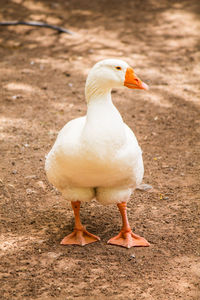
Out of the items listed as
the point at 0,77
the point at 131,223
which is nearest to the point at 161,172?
the point at 131,223

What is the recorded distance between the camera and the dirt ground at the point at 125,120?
137 inches

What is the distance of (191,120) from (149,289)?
3.42 meters

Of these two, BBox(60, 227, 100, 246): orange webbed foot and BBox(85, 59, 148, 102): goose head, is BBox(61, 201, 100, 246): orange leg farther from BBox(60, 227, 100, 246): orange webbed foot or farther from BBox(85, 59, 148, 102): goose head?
BBox(85, 59, 148, 102): goose head

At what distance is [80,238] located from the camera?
391 centimetres

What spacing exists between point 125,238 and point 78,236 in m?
0.43

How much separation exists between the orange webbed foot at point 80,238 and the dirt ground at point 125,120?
2.3 inches

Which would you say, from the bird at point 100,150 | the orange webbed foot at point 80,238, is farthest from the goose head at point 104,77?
the orange webbed foot at point 80,238

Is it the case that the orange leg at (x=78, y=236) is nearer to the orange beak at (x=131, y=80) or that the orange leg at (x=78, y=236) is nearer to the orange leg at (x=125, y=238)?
the orange leg at (x=125, y=238)

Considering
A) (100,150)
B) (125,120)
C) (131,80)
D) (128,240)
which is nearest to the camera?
(100,150)

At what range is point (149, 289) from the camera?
332 centimetres

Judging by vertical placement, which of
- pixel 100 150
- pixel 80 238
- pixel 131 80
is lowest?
pixel 80 238

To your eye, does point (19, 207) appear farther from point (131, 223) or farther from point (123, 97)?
point (123, 97)

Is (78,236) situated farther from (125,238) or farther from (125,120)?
(125,120)

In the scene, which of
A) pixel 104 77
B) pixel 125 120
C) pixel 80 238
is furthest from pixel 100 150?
pixel 125 120
